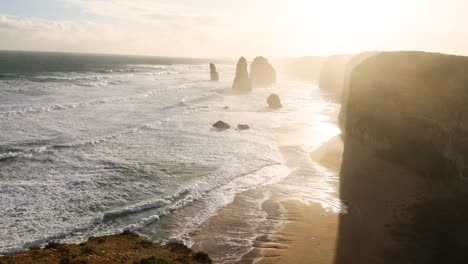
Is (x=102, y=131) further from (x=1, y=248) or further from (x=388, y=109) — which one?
(x=388, y=109)

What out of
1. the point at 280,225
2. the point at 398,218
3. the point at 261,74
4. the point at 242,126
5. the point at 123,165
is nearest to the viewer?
the point at 280,225

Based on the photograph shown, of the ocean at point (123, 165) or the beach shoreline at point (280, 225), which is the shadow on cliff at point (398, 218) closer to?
the beach shoreline at point (280, 225)

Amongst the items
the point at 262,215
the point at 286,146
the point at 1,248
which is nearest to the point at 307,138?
the point at 286,146

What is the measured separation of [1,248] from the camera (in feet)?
44.9

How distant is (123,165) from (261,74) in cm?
7668

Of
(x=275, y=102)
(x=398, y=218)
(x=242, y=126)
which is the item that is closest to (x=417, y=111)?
(x=398, y=218)

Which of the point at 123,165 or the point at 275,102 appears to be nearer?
the point at 123,165

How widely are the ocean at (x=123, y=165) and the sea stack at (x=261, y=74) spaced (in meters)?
49.1

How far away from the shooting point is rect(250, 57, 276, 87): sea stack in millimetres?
96875

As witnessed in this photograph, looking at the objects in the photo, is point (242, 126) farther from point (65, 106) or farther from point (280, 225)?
point (65, 106)

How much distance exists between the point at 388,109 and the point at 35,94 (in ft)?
160

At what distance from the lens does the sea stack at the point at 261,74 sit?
96.9 metres

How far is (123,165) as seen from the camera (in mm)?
24156

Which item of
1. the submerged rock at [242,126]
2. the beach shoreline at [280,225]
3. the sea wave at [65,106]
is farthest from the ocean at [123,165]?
the submerged rock at [242,126]
